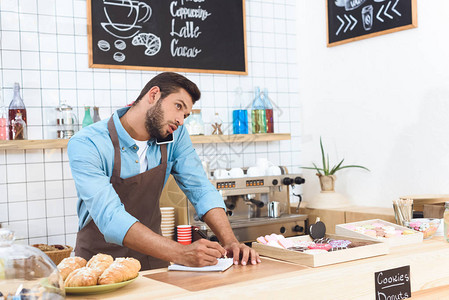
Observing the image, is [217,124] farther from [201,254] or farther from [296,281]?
[296,281]

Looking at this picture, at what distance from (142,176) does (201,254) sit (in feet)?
2.36

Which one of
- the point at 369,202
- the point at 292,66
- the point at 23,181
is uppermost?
the point at 292,66

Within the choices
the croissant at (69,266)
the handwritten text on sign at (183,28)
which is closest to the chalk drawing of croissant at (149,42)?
the handwritten text on sign at (183,28)

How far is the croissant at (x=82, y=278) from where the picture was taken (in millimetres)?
1541

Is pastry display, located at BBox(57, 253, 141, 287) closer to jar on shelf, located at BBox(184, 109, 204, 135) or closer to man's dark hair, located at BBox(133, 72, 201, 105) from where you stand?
man's dark hair, located at BBox(133, 72, 201, 105)

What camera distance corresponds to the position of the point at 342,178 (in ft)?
14.2

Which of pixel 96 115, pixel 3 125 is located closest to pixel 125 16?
pixel 96 115

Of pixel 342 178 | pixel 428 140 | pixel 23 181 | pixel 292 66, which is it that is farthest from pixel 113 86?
pixel 428 140

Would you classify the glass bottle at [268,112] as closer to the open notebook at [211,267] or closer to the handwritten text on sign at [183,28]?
the handwritten text on sign at [183,28]

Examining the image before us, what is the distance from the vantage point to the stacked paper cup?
359 centimetres

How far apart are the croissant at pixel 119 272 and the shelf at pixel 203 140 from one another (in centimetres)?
198

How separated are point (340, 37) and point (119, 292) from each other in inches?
128

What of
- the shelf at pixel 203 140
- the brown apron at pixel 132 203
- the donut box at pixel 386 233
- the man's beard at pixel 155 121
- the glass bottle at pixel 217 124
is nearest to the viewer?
the donut box at pixel 386 233

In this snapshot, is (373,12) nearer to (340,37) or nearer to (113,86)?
(340,37)
